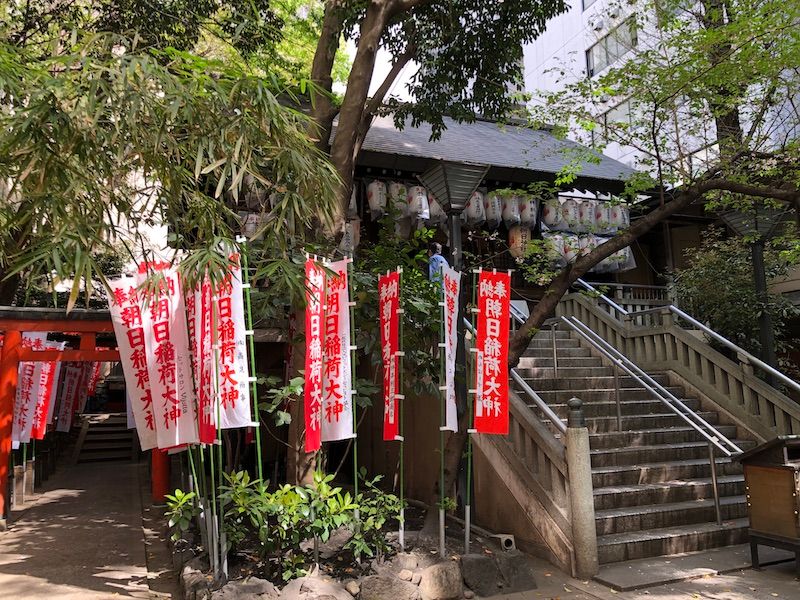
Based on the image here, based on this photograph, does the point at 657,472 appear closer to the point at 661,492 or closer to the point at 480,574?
the point at 661,492

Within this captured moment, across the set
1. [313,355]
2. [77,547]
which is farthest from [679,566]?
[77,547]

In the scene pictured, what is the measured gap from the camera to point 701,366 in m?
10.5

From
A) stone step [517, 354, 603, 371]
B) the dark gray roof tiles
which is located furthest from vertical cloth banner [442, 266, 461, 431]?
the dark gray roof tiles

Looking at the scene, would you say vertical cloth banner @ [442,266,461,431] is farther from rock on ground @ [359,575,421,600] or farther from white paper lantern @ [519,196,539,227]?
white paper lantern @ [519,196,539,227]

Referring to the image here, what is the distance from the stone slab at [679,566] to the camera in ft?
20.5

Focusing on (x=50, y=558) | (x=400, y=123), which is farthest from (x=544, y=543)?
(x=400, y=123)

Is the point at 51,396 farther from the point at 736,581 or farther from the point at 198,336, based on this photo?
the point at 736,581

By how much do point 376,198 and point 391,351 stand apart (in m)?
6.85

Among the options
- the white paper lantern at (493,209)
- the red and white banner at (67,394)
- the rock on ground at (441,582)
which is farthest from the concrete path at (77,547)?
the white paper lantern at (493,209)

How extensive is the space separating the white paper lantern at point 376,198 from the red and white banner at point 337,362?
22.1 ft

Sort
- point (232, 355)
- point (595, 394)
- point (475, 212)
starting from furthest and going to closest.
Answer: point (475, 212), point (595, 394), point (232, 355)

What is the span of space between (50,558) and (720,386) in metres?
10.1

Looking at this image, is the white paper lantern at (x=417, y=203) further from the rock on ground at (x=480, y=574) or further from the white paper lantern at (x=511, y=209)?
the rock on ground at (x=480, y=574)

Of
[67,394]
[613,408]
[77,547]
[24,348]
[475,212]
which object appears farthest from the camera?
[67,394]
